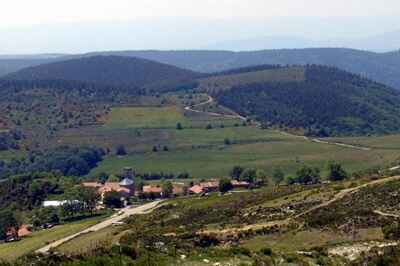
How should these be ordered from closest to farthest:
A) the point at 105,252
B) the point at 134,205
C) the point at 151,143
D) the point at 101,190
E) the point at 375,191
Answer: the point at 105,252
the point at 375,191
the point at 134,205
the point at 101,190
the point at 151,143

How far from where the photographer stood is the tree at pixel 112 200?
105 meters

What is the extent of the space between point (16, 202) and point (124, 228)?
45303 mm

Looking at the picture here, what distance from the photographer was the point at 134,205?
352 feet

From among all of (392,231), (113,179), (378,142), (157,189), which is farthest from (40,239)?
(378,142)

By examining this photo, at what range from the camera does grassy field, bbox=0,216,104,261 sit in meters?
70.2

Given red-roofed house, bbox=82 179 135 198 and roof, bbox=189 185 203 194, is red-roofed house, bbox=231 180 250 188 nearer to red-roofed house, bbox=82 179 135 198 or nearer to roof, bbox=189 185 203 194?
roof, bbox=189 185 203 194

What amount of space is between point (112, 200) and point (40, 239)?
2777 cm

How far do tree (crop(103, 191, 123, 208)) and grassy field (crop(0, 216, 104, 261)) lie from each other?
12574 mm

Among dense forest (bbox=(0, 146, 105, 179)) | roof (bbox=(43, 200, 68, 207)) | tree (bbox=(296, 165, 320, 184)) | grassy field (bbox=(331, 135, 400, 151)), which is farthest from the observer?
grassy field (bbox=(331, 135, 400, 151))

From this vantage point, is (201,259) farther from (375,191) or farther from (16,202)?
(16,202)

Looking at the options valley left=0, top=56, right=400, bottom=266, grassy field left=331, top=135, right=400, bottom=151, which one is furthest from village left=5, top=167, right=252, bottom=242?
grassy field left=331, top=135, right=400, bottom=151

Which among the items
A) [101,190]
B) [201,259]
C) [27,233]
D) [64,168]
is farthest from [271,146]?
[201,259]

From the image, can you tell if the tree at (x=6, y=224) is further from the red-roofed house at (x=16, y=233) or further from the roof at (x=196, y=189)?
the roof at (x=196, y=189)

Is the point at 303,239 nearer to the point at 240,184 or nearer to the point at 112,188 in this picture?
the point at 240,184
